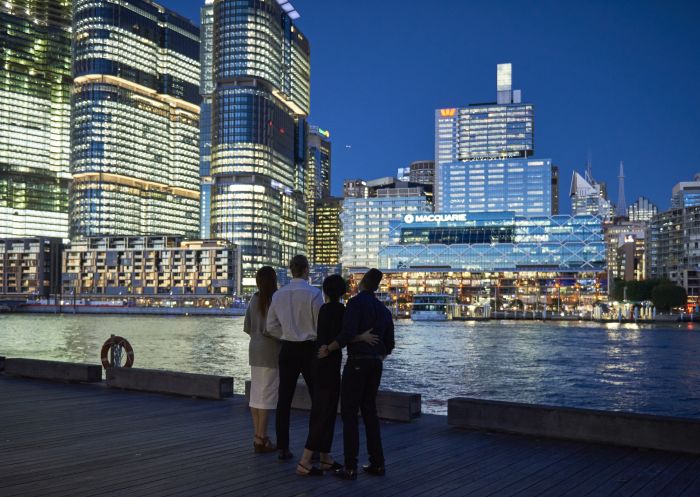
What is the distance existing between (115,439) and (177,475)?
307cm

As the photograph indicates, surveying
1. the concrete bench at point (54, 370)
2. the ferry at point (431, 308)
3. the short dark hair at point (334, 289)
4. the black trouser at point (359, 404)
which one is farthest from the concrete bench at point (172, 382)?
the ferry at point (431, 308)

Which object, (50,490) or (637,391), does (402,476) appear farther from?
(637,391)

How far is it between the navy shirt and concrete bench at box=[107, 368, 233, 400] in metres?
7.55

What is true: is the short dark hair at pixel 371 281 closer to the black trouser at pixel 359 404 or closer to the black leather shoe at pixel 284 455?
the black trouser at pixel 359 404

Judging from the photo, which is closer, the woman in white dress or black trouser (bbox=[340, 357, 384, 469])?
black trouser (bbox=[340, 357, 384, 469])

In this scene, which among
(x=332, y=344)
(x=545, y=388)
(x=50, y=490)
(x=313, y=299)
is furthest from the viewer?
(x=545, y=388)

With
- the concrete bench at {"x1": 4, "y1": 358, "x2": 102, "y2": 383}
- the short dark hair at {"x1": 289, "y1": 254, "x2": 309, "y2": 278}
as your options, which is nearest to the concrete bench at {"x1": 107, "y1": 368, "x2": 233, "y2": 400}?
the concrete bench at {"x1": 4, "y1": 358, "x2": 102, "y2": 383}

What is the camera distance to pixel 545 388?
3750cm

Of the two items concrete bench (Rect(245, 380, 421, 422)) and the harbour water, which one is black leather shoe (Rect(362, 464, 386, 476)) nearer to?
concrete bench (Rect(245, 380, 421, 422))

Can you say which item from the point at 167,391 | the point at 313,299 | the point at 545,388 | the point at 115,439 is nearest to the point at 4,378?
the point at 167,391

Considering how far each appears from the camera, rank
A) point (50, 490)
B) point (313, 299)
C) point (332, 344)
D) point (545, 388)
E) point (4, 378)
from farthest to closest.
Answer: point (545, 388) → point (4, 378) → point (313, 299) → point (332, 344) → point (50, 490)

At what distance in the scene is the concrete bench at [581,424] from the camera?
1092 cm

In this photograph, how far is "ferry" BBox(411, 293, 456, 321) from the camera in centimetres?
15612

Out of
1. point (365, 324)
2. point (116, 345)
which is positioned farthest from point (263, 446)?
point (116, 345)
